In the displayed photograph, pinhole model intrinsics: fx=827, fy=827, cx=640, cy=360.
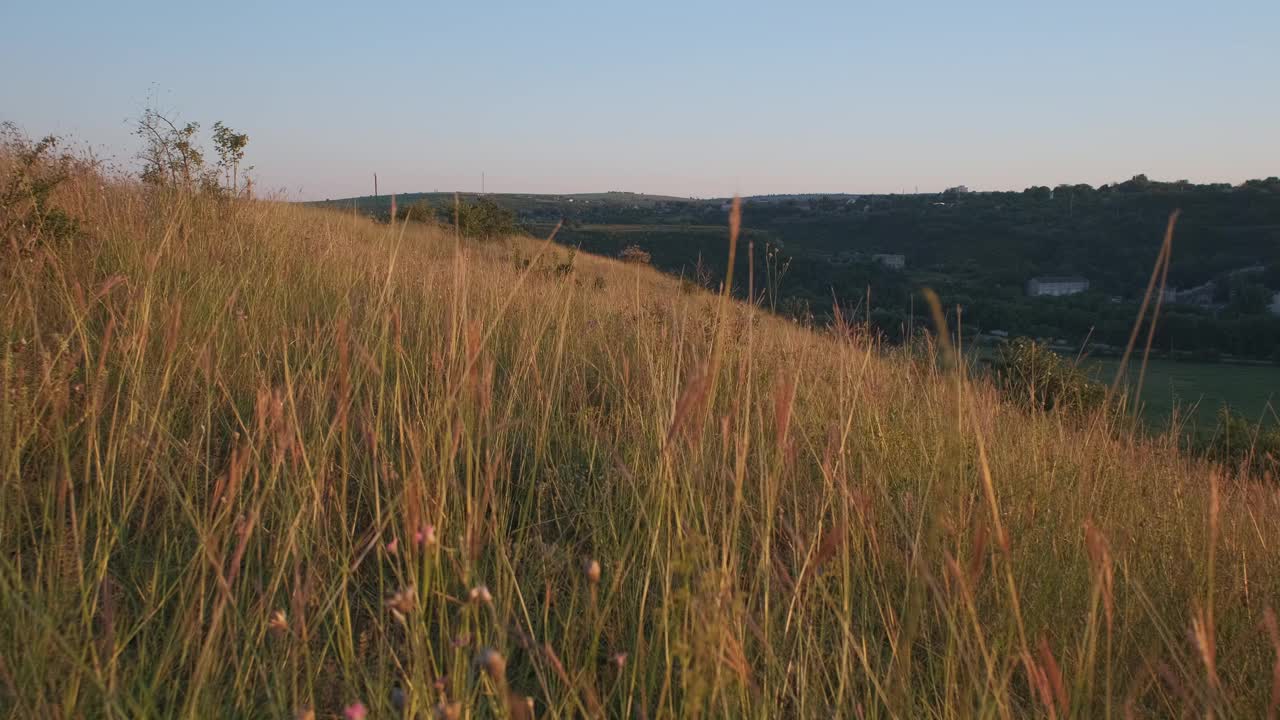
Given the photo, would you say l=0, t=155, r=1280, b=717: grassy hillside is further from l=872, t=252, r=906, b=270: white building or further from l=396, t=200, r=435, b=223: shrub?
l=872, t=252, r=906, b=270: white building

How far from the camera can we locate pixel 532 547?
1887 mm

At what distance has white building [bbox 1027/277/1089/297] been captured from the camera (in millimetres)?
39094

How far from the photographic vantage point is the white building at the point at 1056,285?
39.1 metres

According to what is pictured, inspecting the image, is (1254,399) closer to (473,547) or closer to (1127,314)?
(1127,314)

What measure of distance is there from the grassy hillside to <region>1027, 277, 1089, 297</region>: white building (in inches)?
1580

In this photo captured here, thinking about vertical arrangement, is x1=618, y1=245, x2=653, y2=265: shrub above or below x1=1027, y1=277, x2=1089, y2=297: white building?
above

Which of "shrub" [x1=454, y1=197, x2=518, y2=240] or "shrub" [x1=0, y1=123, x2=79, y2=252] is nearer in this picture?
"shrub" [x1=0, y1=123, x2=79, y2=252]

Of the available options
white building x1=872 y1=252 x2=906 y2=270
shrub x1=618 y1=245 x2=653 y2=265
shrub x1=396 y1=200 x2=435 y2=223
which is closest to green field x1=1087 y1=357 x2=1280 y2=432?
white building x1=872 y1=252 x2=906 y2=270

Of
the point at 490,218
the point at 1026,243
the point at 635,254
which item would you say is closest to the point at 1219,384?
the point at 490,218

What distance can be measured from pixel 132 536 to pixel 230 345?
95cm

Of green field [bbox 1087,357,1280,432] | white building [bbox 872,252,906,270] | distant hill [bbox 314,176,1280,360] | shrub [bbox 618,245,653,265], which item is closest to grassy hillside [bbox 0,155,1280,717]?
shrub [bbox 618,245,653,265]

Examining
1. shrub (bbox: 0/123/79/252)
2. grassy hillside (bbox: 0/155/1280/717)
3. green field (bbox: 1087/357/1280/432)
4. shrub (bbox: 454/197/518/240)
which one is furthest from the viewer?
green field (bbox: 1087/357/1280/432)

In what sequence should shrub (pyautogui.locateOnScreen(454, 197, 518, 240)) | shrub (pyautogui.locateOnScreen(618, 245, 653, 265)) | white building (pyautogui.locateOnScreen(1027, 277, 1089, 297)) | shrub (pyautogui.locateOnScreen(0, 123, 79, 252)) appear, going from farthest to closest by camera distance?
white building (pyautogui.locateOnScreen(1027, 277, 1089, 297)) < shrub (pyautogui.locateOnScreen(454, 197, 518, 240)) < shrub (pyautogui.locateOnScreen(618, 245, 653, 265)) < shrub (pyautogui.locateOnScreen(0, 123, 79, 252))

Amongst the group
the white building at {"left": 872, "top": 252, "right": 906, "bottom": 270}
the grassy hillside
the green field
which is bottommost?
the green field
